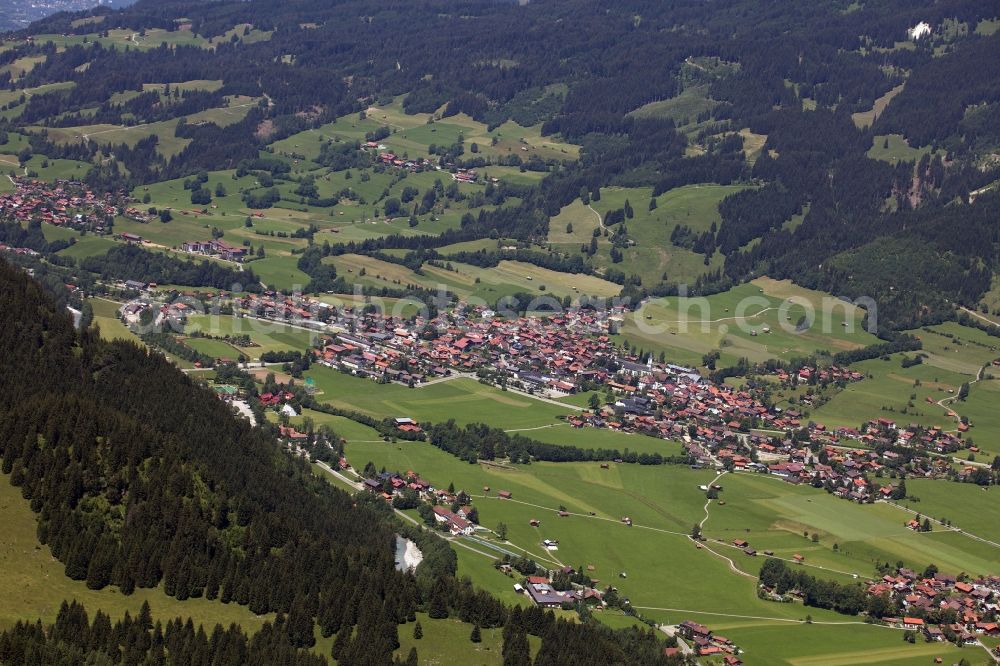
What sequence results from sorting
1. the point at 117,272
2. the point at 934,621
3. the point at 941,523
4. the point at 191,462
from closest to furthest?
1. the point at 191,462
2. the point at 934,621
3. the point at 941,523
4. the point at 117,272

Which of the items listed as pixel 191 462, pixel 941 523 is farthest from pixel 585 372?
pixel 191 462

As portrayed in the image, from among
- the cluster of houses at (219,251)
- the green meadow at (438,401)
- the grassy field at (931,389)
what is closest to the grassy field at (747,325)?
the grassy field at (931,389)

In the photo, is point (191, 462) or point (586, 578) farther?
point (586, 578)

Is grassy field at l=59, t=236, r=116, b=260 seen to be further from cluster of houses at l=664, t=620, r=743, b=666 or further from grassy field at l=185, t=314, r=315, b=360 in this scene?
cluster of houses at l=664, t=620, r=743, b=666

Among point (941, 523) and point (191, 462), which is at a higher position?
point (191, 462)

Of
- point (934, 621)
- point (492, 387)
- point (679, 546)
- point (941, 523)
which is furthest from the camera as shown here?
point (492, 387)

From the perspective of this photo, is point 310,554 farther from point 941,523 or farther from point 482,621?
point 941,523

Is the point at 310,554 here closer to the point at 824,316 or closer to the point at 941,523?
the point at 941,523
